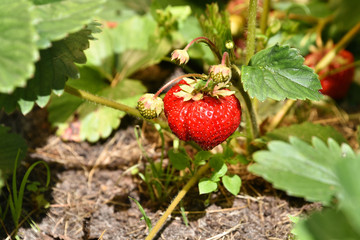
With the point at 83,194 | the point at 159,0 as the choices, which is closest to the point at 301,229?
the point at 83,194

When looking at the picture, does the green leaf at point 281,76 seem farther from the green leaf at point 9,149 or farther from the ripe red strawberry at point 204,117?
the green leaf at point 9,149

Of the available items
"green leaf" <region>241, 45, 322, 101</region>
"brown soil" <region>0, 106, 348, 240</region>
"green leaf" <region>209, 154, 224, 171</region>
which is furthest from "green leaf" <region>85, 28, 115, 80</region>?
"green leaf" <region>241, 45, 322, 101</region>

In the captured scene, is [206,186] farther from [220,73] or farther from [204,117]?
[220,73]

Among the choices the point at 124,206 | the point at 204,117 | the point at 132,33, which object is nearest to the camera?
the point at 204,117

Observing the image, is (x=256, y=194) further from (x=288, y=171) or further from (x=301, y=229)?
(x=301, y=229)

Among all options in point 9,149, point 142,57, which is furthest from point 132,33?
point 9,149

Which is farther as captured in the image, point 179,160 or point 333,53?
point 333,53

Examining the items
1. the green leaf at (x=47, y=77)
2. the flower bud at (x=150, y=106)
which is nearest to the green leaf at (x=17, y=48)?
the green leaf at (x=47, y=77)

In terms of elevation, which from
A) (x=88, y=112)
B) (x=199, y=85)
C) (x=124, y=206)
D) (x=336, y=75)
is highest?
(x=199, y=85)
